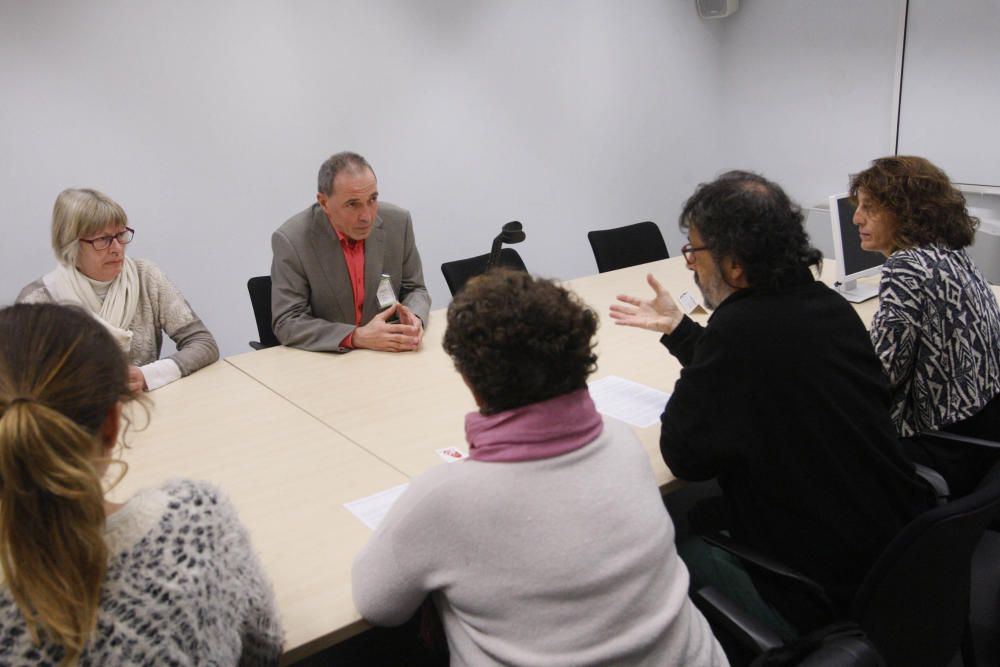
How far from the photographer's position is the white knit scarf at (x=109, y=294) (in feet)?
7.90

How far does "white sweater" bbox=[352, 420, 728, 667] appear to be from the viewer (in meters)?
1.11

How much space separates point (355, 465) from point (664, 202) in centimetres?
428

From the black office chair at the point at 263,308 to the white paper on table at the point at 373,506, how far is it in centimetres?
149

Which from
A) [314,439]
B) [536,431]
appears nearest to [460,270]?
[314,439]

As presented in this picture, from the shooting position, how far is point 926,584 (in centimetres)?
142

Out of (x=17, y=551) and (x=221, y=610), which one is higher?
(x=17, y=551)

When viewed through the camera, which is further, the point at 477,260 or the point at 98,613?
the point at 477,260

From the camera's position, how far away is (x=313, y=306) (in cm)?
291

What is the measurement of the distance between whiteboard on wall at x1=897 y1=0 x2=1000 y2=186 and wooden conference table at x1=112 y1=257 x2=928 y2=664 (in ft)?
6.71

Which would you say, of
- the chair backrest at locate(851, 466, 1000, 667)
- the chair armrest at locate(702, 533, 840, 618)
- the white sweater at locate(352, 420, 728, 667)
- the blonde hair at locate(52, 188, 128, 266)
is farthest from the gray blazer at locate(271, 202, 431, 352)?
the chair backrest at locate(851, 466, 1000, 667)

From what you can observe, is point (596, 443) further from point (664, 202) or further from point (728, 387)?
point (664, 202)

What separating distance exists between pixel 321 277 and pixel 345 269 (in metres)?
0.09

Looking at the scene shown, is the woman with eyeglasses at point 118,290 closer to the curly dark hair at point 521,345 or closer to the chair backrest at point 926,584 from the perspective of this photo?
the curly dark hair at point 521,345

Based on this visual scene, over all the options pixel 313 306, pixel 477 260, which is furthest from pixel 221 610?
pixel 477 260
